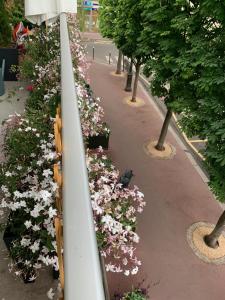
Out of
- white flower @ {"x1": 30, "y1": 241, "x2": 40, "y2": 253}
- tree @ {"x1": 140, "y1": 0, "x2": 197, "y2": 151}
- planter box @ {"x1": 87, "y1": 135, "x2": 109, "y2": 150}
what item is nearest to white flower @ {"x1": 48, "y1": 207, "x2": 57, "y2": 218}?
white flower @ {"x1": 30, "y1": 241, "x2": 40, "y2": 253}

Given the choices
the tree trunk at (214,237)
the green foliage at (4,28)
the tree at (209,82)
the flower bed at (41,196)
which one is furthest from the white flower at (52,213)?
the green foliage at (4,28)

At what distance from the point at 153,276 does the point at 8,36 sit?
8.61 m

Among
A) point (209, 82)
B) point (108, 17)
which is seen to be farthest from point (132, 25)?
point (209, 82)

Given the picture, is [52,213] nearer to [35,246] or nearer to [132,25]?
[35,246]

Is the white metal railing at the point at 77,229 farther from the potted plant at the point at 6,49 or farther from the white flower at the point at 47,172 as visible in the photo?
the potted plant at the point at 6,49

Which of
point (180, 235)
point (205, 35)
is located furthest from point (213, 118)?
point (180, 235)

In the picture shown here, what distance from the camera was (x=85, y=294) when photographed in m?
0.90

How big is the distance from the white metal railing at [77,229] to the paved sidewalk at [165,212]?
541 cm

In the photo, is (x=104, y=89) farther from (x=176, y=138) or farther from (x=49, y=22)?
(x=49, y=22)

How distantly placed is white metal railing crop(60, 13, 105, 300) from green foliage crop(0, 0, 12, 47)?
9.21 meters

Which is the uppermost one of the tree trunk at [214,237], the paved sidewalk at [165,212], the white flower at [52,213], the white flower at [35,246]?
the white flower at [52,213]

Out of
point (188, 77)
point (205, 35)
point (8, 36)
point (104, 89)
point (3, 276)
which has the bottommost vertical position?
point (104, 89)

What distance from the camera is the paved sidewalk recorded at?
650 cm

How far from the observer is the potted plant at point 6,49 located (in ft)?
30.3
